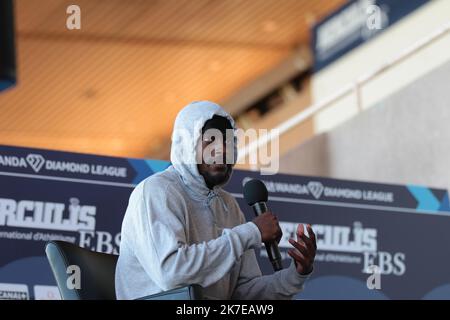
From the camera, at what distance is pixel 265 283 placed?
12.5 ft

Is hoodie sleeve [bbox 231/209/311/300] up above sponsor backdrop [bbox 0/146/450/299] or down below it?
below

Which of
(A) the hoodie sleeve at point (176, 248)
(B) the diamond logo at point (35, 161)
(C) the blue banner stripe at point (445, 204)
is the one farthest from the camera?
→ (C) the blue banner stripe at point (445, 204)

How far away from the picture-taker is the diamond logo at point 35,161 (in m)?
5.32

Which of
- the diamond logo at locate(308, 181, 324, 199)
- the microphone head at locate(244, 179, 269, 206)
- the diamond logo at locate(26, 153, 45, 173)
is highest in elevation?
the diamond logo at locate(308, 181, 324, 199)

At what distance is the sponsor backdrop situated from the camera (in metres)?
5.21

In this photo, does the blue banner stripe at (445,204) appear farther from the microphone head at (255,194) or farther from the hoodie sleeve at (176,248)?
the hoodie sleeve at (176,248)

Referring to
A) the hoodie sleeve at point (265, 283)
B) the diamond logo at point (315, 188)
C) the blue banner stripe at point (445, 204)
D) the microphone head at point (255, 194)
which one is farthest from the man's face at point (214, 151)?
the blue banner stripe at point (445, 204)

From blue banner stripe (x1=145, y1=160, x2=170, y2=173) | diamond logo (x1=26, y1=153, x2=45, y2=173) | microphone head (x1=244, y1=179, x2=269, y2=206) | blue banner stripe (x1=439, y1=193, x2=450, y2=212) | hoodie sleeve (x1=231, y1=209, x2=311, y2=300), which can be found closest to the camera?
microphone head (x1=244, y1=179, x2=269, y2=206)

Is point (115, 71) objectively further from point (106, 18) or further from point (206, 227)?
point (206, 227)

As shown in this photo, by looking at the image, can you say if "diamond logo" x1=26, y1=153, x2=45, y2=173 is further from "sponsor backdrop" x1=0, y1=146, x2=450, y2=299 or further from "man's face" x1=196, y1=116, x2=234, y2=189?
"man's face" x1=196, y1=116, x2=234, y2=189

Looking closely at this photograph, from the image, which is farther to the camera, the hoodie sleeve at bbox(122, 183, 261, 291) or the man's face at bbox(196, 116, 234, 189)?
the man's face at bbox(196, 116, 234, 189)

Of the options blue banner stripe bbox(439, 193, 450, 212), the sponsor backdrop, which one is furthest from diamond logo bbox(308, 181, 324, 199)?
blue banner stripe bbox(439, 193, 450, 212)
